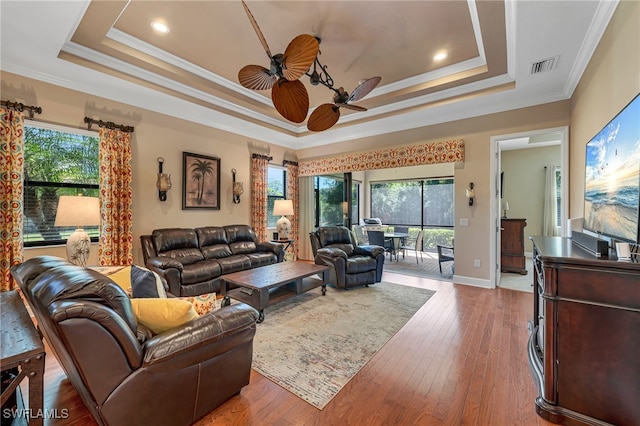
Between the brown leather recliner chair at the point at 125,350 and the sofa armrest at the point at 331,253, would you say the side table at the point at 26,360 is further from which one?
the sofa armrest at the point at 331,253

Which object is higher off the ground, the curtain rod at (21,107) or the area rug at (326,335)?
the curtain rod at (21,107)

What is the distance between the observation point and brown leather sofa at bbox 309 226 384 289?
4.24 m

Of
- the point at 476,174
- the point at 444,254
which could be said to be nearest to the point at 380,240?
the point at 444,254

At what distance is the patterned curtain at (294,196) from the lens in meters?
6.70

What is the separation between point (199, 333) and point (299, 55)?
7.08 feet

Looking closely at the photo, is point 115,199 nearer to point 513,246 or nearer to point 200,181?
point 200,181

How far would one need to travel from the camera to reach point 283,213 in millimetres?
5770

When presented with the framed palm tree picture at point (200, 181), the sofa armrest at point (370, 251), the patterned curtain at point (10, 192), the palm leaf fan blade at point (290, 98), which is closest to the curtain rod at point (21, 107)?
the patterned curtain at point (10, 192)

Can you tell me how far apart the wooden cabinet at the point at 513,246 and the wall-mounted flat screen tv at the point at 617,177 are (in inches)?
119

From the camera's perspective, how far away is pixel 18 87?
3211 millimetres

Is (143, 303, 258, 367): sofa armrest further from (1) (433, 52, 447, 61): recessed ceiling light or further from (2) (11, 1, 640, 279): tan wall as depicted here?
(1) (433, 52, 447, 61): recessed ceiling light

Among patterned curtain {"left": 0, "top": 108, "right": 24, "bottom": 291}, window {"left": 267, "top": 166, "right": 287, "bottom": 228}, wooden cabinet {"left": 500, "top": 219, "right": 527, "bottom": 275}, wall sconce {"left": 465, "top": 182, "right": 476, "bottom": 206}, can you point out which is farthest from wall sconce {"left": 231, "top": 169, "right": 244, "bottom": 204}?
wooden cabinet {"left": 500, "top": 219, "right": 527, "bottom": 275}

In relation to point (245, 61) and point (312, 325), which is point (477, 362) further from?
point (245, 61)

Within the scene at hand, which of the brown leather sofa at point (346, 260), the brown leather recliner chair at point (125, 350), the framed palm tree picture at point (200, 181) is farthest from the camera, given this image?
the framed palm tree picture at point (200, 181)
